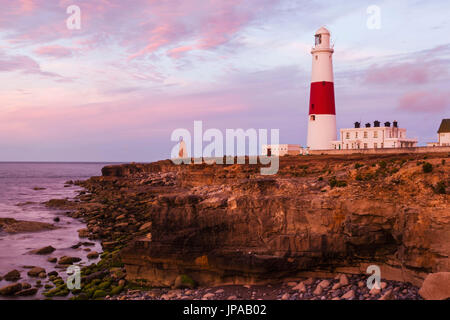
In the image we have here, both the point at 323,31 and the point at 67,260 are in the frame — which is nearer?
the point at 67,260

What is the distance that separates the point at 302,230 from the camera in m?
16.5

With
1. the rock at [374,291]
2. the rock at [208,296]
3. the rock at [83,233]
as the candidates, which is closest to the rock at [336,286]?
the rock at [374,291]

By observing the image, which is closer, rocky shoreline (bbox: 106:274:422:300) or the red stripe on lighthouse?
rocky shoreline (bbox: 106:274:422:300)

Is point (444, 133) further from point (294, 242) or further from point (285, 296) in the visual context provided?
point (285, 296)

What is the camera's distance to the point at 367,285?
15.0 m

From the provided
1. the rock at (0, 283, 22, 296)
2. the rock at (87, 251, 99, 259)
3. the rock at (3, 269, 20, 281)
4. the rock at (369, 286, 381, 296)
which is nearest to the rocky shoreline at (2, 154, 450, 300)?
the rock at (369, 286, 381, 296)

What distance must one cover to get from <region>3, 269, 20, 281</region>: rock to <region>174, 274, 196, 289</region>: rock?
925cm

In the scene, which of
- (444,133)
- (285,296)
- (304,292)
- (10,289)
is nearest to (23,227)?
(10,289)

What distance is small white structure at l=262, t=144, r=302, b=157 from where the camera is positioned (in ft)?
160

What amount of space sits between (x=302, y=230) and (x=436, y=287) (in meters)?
5.30

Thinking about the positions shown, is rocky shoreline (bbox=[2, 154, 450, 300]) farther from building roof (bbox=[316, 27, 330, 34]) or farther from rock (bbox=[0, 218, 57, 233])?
building roof (bbox=[316, 27, 330, 34])

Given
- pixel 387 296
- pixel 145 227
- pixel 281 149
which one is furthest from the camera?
pixel 281 149

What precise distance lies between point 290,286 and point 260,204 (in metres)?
3.55
